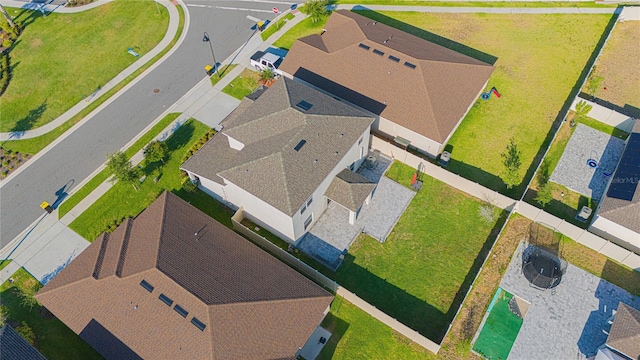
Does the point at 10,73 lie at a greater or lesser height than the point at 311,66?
lesser

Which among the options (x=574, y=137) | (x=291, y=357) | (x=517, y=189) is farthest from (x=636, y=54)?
(x=291, y=357)

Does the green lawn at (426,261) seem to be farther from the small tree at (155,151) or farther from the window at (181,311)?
the small tree at (155,151)

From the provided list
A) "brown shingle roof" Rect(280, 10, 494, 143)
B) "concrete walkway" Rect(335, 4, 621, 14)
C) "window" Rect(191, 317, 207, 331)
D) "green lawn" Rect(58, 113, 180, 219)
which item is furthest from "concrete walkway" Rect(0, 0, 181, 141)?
"window" Rect(191, 317, 207, 331)

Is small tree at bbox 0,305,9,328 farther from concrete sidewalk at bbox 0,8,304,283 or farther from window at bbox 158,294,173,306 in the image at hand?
window at bbox 158,294,173,306

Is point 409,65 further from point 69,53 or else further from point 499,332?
point 69,53

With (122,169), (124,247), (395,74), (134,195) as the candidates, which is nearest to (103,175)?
(134,195)

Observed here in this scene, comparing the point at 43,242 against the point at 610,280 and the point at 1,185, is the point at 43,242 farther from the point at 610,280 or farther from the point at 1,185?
the point at 610,280

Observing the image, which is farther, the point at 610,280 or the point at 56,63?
the point at 56,63
